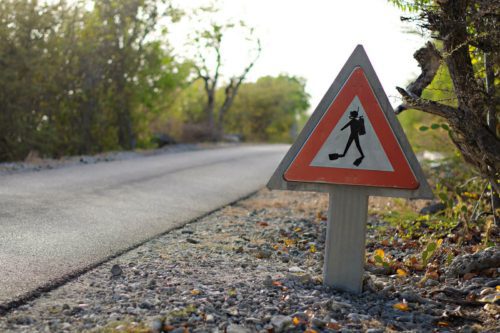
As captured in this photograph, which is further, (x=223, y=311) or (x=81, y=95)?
(x=81, y=95)

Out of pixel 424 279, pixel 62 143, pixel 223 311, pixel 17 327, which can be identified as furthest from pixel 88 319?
pixel 62 143

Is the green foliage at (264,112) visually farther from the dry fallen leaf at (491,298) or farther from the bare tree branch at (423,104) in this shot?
the dry fallen leaf at (491,298)

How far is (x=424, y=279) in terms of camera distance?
446 cm

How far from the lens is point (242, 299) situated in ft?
12.5

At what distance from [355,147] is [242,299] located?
3.84ft

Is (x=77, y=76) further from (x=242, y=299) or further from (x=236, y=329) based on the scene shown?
(x=236, y=329)

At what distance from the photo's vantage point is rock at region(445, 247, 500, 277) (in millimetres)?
4520

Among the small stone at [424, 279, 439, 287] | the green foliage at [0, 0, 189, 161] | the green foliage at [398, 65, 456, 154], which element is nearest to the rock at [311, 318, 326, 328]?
the small stone at [424, 279, 439, 287]

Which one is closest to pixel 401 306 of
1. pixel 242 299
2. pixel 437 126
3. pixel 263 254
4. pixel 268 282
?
pixel 268 282

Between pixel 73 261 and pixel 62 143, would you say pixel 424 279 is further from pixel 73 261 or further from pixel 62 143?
pixel 62 143

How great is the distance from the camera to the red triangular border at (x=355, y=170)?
13.1 ft

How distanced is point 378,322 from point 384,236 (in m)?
2.88

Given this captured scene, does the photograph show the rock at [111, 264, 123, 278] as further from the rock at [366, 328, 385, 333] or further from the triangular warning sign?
the rock at [366, 328, 385, 333]

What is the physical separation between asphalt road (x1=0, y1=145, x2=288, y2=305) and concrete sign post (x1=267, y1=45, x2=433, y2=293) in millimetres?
1773
